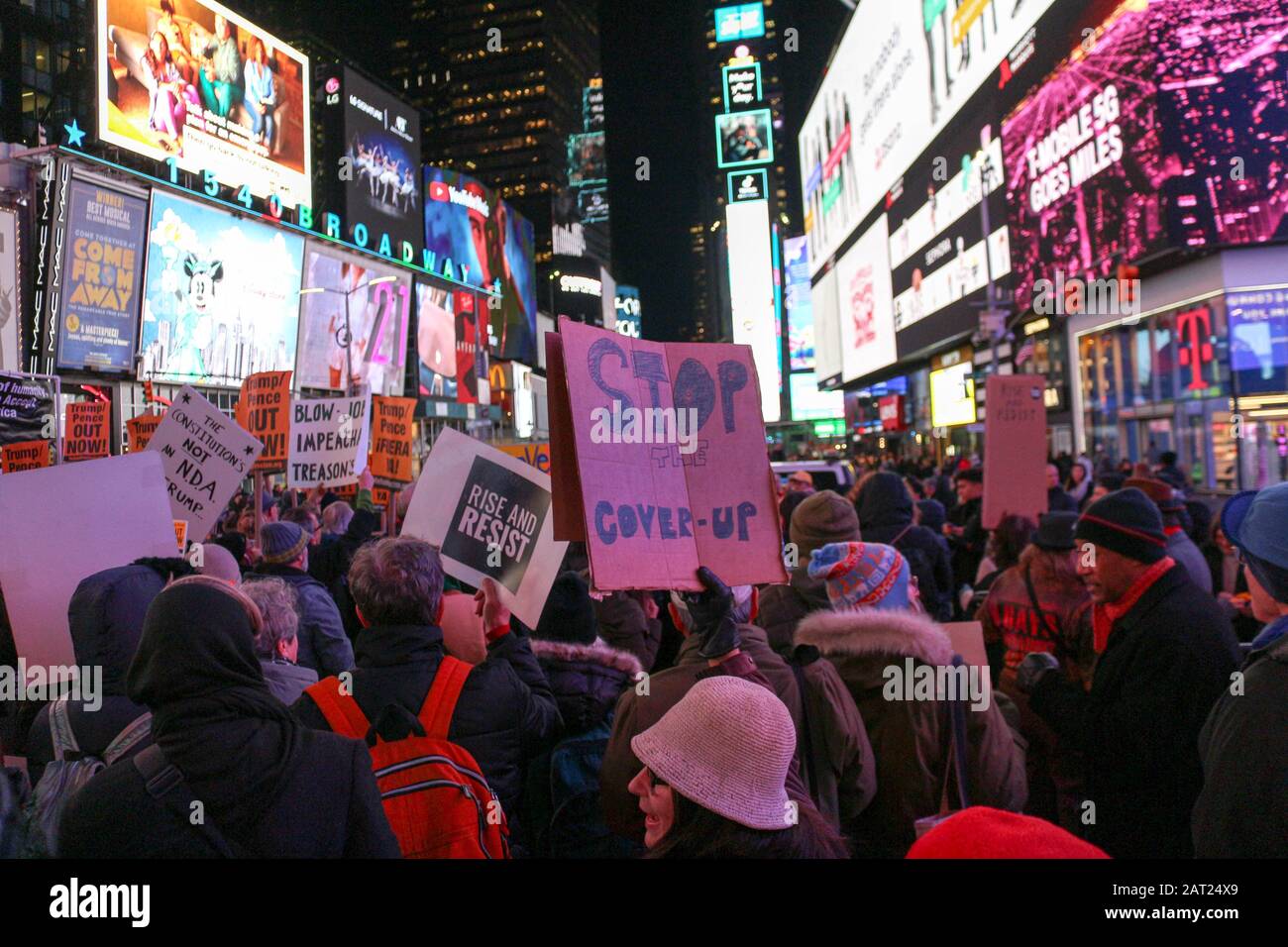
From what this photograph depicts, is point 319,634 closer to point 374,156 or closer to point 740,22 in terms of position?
point 374,156

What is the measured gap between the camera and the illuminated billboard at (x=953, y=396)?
2714 centimetres

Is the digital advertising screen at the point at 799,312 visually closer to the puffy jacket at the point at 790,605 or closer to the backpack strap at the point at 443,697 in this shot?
the puffy jacket at the point at 790,605

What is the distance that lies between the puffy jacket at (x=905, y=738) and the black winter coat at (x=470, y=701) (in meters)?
1.00

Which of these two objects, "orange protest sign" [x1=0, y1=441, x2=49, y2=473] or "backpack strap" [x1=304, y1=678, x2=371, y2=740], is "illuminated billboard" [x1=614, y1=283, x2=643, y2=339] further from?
"backpack strap" [x1=304, y1=678, x2=371, y2=740]

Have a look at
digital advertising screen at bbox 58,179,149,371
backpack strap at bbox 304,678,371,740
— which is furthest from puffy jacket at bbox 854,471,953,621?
digital advertising screen at bbox 58,179,149,371

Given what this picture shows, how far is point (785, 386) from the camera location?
376 feet


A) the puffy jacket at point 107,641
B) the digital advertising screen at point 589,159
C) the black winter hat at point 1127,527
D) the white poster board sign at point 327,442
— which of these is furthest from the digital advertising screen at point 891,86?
the digital advertising screen at point 589,159

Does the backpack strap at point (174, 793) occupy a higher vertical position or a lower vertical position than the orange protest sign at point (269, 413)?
lower

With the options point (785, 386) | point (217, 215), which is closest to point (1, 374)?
point (217, 215)

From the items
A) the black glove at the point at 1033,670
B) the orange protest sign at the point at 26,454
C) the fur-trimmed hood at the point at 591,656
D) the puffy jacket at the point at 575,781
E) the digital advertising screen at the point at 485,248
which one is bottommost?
the puffy jacket at the point at 575,781

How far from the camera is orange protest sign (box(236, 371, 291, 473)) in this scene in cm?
896

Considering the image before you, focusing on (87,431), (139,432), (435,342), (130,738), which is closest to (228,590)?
(130,738)
